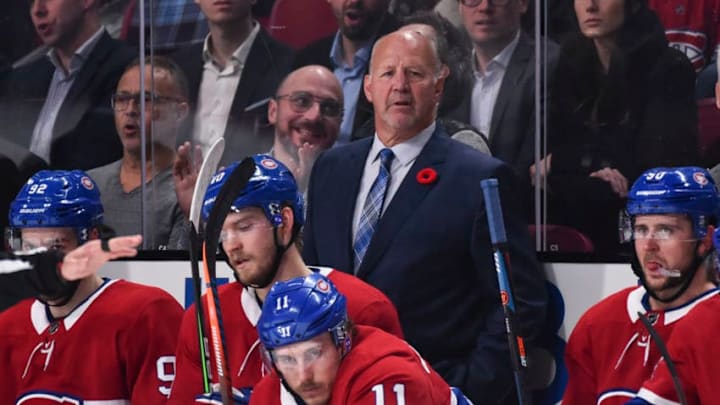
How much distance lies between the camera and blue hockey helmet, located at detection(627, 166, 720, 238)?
366 centimetres

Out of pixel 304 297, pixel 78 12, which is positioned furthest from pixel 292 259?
pixel 78 12

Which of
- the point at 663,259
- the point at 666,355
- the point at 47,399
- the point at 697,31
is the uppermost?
the point at 697,31

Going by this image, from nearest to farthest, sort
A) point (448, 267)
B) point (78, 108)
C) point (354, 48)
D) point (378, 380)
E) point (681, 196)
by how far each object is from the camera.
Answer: point (378, 380) → point (681, 196) → point (448, 267) → point (354, 48) → point (78, 108)

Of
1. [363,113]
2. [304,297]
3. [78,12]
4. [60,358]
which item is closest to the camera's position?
[304,297]

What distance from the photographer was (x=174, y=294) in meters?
4.30

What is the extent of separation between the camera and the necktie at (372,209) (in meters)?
4.09

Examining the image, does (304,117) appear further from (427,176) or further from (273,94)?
(427,176)

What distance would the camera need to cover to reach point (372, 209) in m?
4.10

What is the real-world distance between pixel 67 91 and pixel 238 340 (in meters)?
1.18

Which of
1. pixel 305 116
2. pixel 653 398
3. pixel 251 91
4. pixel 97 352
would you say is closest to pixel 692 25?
pixel 653 398

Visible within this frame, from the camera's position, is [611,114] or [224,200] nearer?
[224,200]

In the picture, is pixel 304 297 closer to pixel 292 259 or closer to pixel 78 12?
pixel 292 259

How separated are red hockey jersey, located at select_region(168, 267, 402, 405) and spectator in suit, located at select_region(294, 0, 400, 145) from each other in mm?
613

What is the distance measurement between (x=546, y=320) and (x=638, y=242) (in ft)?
1.21
